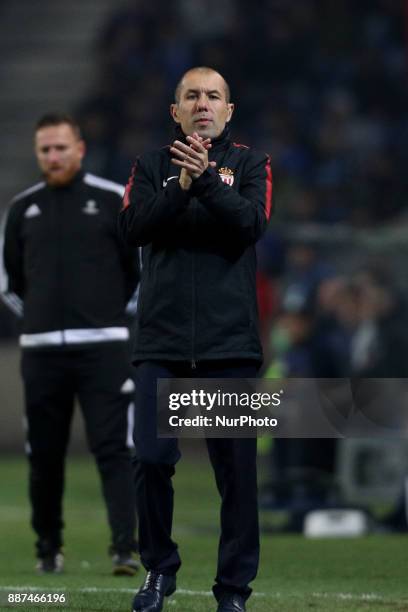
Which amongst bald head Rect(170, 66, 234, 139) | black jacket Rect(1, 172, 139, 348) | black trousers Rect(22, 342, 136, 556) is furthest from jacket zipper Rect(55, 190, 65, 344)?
bald head Rect(170, 66, 234, 139)

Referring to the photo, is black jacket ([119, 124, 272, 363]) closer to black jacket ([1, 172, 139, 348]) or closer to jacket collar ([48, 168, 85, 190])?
black jacket ([1, 172, 139, 348])

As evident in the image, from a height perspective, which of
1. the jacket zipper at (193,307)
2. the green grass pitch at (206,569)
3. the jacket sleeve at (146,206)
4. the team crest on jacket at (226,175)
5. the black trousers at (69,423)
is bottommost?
the green grass pitch at (206,569)

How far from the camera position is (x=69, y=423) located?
8305 millimetres

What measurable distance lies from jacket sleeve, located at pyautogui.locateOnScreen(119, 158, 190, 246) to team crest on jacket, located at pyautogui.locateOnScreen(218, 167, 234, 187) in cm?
22

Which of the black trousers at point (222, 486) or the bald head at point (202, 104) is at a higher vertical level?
the bald head at point (202, 104)

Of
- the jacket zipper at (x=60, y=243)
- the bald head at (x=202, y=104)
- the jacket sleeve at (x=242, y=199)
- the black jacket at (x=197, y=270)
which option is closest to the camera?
the jacket sleeve at (x=242, y=199)

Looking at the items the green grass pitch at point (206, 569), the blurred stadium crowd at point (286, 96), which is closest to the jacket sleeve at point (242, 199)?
the green grass pitch at point (206, 569)

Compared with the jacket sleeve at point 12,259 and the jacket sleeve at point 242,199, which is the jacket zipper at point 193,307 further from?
the jacket sleeve at point 12,259

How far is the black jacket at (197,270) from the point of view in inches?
237

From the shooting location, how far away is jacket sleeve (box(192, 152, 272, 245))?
19.2 feet

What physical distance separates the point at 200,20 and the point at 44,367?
46.8ft

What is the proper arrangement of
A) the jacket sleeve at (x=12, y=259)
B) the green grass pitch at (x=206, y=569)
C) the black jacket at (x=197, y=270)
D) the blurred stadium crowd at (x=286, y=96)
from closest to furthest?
the black jacket at (x=197, y=270)
the green grass pitch at (x=206, y=569)
the jacket sleeve at (x=12, y=259)
the blurred stadium crowd at (x=286, y=96)

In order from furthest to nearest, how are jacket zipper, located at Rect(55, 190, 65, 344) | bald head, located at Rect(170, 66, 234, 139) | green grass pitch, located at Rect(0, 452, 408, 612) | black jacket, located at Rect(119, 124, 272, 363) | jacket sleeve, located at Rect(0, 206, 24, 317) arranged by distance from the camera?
jacket sleeve, located at Rect(0, 206, 24, 317) → jacket zipper, located at Rect(55, 190, 65, 344) → green grass pitch, located at Rect(0, 452, 408, 612) → bald head, located at Rect(170, 66, 234, 139) → black jacket, located at Rect(119, 124, 272, 363)

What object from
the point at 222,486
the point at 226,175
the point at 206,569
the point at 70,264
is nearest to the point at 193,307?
the point at 226,175
